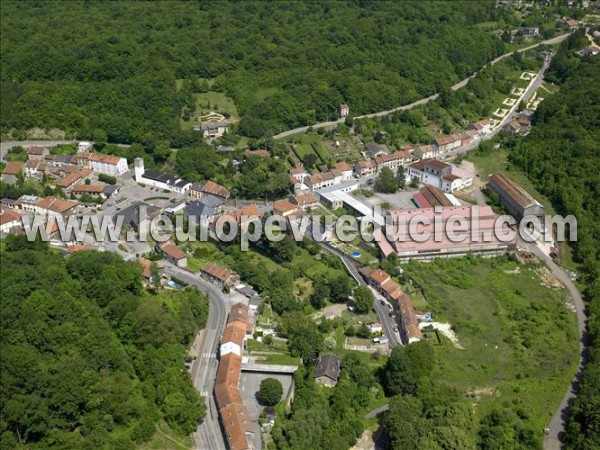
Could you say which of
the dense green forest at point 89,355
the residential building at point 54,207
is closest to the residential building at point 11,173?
the residential building at point 54,207

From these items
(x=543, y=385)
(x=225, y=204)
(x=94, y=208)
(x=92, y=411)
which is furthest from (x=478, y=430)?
(x=94, y=208)

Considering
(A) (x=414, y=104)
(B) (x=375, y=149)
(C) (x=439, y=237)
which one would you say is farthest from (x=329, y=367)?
(A) (x=414, y=104)

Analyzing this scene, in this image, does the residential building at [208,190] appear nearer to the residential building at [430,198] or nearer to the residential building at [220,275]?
the residential building at [220,275]

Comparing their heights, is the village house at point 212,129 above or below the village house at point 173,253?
below

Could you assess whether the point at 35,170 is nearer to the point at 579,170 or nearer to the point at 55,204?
the point at 55,204

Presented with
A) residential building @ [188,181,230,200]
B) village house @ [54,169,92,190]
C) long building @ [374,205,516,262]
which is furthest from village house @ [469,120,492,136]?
village house @ [54,169,92,190]
